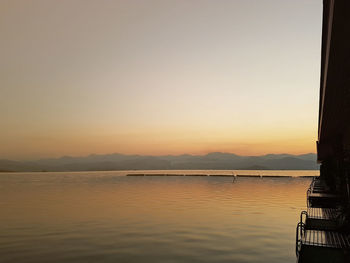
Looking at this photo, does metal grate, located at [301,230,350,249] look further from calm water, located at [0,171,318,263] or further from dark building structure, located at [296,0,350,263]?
calm water, located at [0,171,318,263]

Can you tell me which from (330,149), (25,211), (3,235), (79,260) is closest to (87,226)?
(3,235)

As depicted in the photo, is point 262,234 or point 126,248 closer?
point 126,248

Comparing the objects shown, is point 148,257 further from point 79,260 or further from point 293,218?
point 293,218

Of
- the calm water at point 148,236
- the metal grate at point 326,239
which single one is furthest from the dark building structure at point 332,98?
the calm water at point 148,236

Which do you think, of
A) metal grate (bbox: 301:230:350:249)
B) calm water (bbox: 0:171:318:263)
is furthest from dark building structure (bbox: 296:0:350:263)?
calm water (bbox: 0:171:318:263)

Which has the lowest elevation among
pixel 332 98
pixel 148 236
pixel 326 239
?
pixel 148 236

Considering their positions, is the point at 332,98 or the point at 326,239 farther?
the point at 326,239

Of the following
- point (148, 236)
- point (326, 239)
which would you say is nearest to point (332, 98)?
point (326, 239)

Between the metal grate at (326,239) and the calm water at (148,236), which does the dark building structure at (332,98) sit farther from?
the calm water at (148,236)

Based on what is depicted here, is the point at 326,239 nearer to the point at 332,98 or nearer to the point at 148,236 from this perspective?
the point at 332,98

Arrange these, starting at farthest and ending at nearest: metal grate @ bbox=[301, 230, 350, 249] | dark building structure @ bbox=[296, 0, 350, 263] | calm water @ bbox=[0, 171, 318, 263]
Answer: calm water @ bbox=[0, 171, 318, 263] < metal grate @ bbox=[301, 230, 350, 249] < dark building structure @ bbox=[296, 0, 350, 263]

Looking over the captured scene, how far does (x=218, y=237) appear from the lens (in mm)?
22922

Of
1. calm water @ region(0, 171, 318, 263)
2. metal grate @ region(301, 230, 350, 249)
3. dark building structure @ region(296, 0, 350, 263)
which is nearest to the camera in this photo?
dark building structure @ region(296, 0, 350, 263)

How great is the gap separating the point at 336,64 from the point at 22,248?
794 inches
